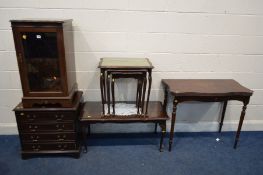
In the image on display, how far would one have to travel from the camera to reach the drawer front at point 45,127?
2104 mm

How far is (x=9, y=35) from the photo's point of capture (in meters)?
2.24

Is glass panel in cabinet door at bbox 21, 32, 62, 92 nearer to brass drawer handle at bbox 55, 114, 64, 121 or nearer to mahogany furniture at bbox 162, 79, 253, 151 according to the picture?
brass drawer handle at bbox 55, 114, 64, 121

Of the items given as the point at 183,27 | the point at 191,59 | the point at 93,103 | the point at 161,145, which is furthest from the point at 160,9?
the point at 161,145

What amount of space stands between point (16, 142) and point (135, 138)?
4.44ft

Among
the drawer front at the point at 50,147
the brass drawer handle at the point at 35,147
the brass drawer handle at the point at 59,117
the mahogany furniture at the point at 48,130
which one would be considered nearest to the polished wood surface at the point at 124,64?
the mahogany furniture at the point at 48,130

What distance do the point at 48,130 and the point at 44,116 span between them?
0.51ft

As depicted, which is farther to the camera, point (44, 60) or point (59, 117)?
point (59, 117)

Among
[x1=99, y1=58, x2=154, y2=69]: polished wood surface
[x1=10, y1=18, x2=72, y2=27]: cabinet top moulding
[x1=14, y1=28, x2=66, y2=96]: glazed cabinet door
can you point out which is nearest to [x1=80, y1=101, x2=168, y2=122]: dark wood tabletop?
[x1=14, y1=28, x2=66, y2=96]: glazed cabinet door

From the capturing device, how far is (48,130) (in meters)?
2.14

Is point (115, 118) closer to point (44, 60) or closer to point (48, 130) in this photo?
point (48, 130)

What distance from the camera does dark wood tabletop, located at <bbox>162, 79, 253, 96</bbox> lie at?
2.11 meters

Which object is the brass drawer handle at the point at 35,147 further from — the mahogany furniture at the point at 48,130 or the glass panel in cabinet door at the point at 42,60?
the glass panel in cabinet door at the point at 42,60

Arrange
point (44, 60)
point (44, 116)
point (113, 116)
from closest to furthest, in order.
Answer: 1. point (44, 60)
2. point (44, 116)
3. point (113, 116)

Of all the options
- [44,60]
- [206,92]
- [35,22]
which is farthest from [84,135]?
[206,92]
